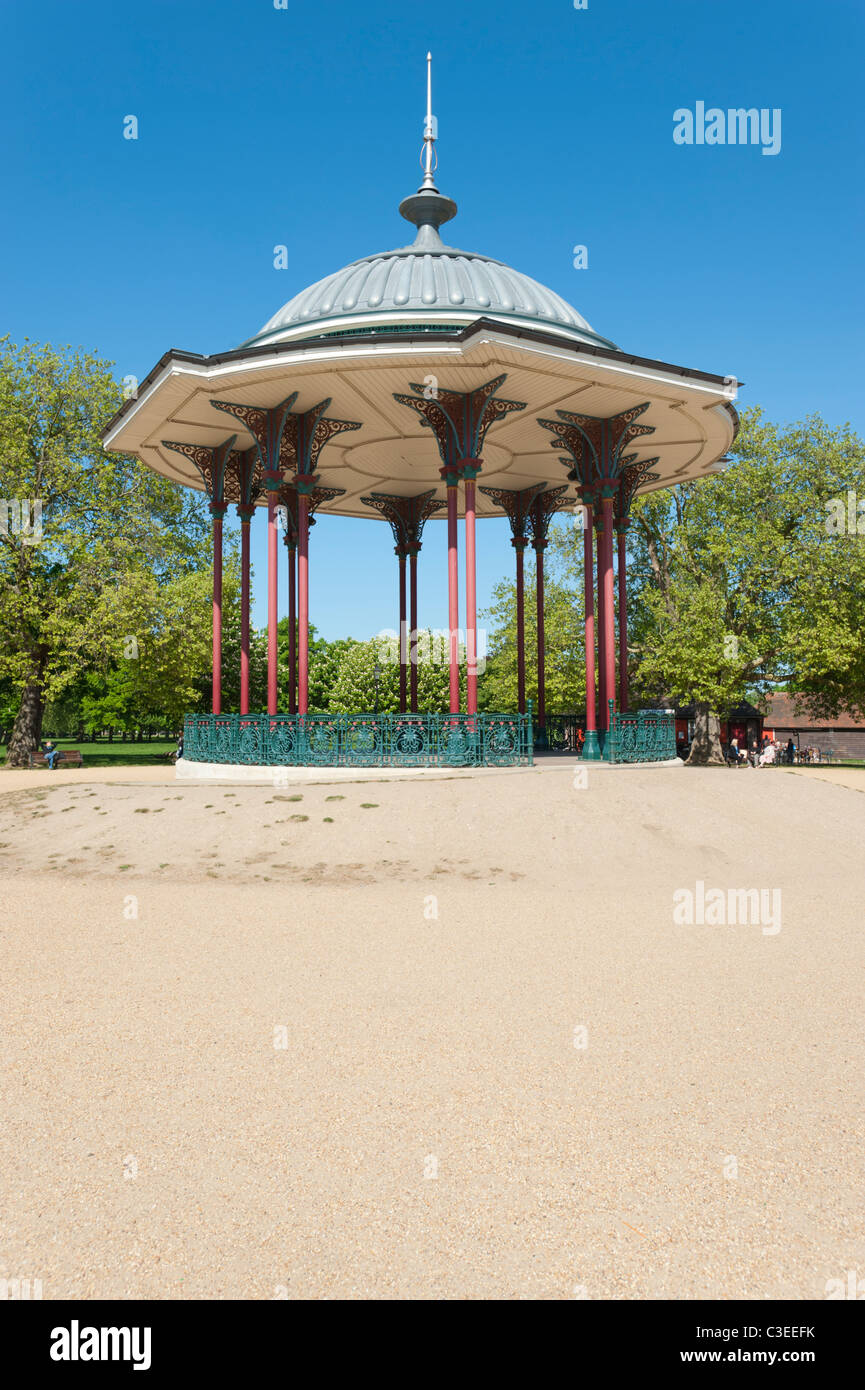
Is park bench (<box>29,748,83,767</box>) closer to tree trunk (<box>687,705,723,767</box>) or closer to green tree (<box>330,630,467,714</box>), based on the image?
green tree (<box>330,630,467,714</box>)

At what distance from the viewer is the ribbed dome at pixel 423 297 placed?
1783 centimetres

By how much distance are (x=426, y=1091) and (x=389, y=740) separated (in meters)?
11.8

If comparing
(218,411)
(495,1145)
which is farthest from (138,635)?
(495,1145)

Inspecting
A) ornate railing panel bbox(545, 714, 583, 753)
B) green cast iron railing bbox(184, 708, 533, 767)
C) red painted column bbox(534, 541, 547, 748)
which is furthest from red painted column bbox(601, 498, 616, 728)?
ornate railing panel bbox(545, 714, 583, 753)

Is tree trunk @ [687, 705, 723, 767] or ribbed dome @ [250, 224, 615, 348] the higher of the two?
ribbed dome @ [250, 224, 615, 348]

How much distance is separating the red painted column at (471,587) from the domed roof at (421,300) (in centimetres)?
332

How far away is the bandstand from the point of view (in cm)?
1570

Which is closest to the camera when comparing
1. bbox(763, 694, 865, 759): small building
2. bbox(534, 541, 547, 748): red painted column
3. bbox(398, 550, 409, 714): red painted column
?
bbox(534, 541, 547, 748): red painted column

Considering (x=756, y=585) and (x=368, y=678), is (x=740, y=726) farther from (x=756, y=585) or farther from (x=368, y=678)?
(x=368, y=678)

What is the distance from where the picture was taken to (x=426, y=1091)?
14.5 feet

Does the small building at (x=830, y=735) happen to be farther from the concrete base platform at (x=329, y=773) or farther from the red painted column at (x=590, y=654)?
the concrete base platform at (x=329, y=773)

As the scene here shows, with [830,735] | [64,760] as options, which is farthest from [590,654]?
[830,735]

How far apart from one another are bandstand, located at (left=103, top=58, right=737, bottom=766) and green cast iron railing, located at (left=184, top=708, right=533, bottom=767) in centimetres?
4
